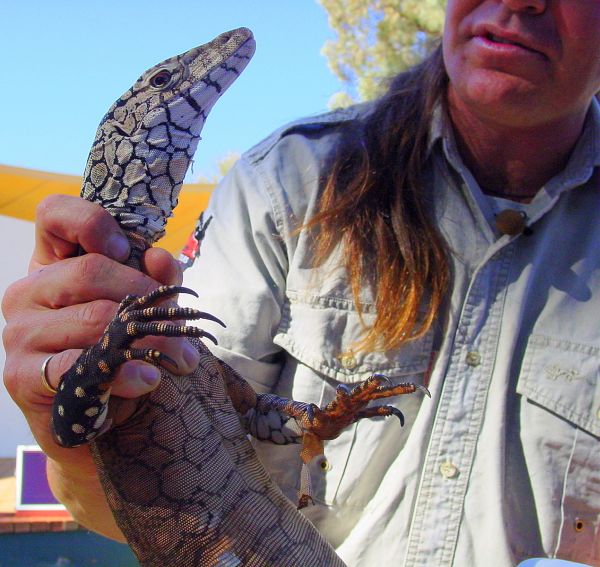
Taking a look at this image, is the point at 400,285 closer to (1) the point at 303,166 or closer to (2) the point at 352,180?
(2) the point at 352,180

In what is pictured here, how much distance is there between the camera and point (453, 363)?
213 centimetres

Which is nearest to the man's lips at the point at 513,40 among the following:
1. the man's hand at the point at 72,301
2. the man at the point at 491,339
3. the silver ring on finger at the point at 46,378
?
the man at the point at 491,339

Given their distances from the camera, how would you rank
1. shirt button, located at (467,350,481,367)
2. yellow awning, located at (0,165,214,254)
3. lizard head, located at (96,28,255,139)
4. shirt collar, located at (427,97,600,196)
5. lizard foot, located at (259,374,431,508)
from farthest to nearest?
yellow awning, located at (0,165,214,254) → shirt collar, located at (427,97,600,196) → shirt button, located at (467,350,481,367) → lizard head, located at (96,28,255,139) → lizard foot, located at (259,374,431,508)

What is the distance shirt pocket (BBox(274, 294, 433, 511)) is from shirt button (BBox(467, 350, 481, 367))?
0.11 m

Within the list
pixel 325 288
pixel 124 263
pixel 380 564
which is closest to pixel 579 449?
pixel 380 564

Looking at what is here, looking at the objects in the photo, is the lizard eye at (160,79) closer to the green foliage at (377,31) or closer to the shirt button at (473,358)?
the shirt button at (473,358)

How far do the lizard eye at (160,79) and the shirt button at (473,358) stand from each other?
3.67ft

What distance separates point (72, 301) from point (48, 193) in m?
6.47

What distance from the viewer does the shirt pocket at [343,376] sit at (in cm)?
213

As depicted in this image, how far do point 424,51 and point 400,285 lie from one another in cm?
126

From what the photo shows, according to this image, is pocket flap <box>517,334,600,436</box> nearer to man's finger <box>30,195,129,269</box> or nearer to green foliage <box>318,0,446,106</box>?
man's finger <box>30,195,129,269</box>

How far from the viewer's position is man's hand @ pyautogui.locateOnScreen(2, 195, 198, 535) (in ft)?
5.29

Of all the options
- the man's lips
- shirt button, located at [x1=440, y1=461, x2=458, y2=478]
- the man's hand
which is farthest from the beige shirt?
the man's hand

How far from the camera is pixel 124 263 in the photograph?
5.83 feet
